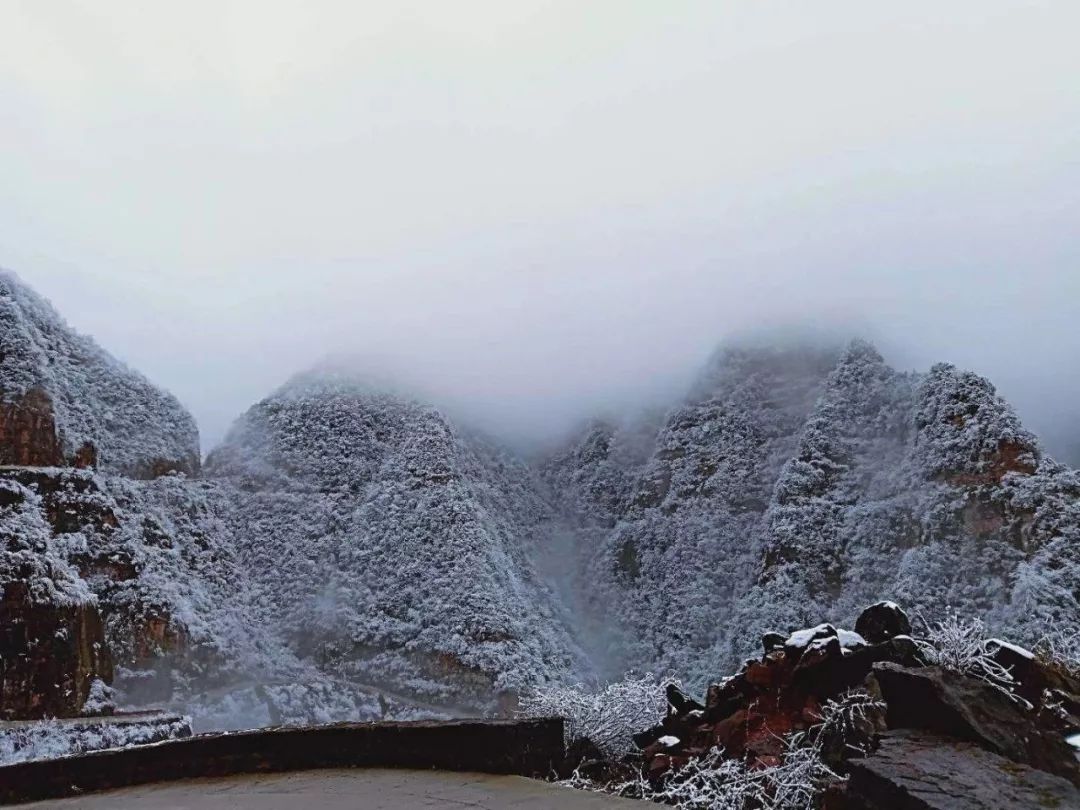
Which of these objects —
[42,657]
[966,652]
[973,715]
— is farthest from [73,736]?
[973,715]

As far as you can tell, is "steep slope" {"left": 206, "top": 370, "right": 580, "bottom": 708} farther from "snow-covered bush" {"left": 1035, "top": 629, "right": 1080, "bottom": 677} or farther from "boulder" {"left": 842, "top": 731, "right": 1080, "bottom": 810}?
"boulder" {"left": 842, "top": 731, "right": 1080, "bottom": 810}

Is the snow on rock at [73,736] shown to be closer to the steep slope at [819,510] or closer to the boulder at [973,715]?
the boulder at [973,715]

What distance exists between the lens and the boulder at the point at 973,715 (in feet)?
7.75

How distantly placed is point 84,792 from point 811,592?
4102 centimetres

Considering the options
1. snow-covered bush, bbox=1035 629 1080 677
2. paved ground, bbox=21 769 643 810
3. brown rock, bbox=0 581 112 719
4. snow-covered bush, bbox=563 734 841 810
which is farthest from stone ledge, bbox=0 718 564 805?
brown rock, bbox=0 581 112 719

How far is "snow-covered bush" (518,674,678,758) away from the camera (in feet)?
14.7

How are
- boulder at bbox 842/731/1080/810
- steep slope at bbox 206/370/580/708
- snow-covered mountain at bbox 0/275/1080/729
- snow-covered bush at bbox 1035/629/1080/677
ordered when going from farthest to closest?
steep slope at bbox 206/370/580/708 < snow-covered mountain at bbox 0/275/1080/729 < snow-covered bush at bbox 1035/629/1080/677 < boulder at bbox 842/731/1080/810

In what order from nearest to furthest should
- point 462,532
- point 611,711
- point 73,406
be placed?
point 611,711 < point 73,406 < point 462,532

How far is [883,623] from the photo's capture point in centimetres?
368

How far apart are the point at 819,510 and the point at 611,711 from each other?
139 feet

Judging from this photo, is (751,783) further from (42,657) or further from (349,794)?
(42,657)

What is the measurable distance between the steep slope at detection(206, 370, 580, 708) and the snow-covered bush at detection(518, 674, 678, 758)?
3152 centimetres

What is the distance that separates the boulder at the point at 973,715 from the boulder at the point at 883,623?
2.88ft

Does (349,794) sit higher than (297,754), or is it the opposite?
(349,794)
